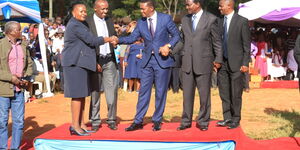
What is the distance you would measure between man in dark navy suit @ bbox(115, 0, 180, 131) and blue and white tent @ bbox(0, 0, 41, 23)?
15.3 ft

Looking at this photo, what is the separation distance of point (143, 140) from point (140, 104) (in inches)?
30.4

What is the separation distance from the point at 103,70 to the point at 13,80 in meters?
1.26

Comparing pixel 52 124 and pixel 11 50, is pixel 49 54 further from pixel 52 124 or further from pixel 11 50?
pixel 11 50

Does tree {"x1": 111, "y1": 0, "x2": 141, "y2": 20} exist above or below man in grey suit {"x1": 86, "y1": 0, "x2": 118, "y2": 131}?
above

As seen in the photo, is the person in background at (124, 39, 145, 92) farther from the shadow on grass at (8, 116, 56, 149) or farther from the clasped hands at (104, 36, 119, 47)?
the clasped hands at (104, 36, 119, 47)

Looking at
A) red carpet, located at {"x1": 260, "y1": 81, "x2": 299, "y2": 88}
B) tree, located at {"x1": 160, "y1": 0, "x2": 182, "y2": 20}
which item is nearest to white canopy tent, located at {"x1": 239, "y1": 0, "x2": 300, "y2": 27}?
red carpet, located at {"x1": 260, "y1": 81, "x2": 299, "y2": 88}

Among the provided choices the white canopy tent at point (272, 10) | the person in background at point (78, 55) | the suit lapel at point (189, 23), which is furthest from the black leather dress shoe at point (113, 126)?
the white canopy tent at point (272, 10)

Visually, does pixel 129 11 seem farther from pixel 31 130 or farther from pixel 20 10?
pixel 31 130

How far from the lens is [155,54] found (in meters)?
6.39

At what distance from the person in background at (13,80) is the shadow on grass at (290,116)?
4646 millimetres

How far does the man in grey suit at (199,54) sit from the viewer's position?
20.8 ft

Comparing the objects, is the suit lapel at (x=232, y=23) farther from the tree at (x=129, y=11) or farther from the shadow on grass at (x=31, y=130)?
the tree at (x=129, y=11)

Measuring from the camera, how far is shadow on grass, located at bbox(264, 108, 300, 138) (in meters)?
8.75

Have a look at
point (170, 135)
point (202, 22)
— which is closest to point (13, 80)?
point (170, 135)
